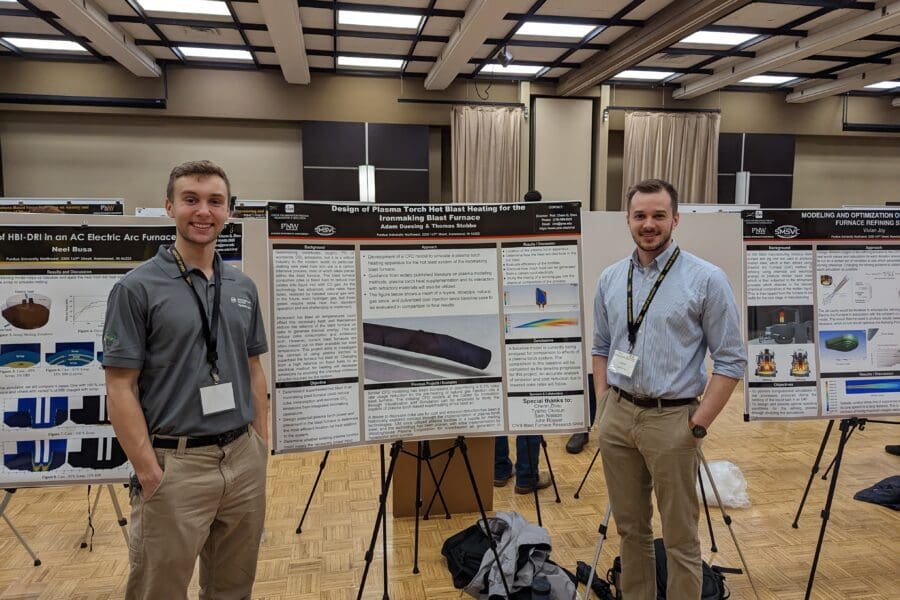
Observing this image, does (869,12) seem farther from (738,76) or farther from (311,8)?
(311,8)

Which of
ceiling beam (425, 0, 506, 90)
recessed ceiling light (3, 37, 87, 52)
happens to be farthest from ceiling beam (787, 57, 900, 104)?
recessed ceiling light (3, 37, 87, 52)

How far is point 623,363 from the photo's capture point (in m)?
1.81

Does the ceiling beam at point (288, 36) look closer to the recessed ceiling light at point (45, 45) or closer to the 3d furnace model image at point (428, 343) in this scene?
the recessed ceiling light at point (45, 45)

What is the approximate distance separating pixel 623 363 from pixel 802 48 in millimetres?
6573

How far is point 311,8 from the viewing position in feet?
18.7

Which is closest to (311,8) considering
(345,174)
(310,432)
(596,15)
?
(345,174)

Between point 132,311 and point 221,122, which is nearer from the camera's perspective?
point 132,311

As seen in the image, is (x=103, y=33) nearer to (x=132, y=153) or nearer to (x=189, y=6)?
(x=189, y=6)

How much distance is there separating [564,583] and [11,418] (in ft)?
7.28

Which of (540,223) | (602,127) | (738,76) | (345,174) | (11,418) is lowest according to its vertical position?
(11,418)

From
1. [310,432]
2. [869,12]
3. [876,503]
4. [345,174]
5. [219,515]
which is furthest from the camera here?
[345,174]

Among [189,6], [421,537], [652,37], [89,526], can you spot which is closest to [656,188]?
[421,537]

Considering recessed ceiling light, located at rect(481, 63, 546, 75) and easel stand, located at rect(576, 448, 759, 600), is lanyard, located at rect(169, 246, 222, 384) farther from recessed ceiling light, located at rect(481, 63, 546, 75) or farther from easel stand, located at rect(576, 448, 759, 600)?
recessed ceiling light, located at rect(481, 63, 546, 75)

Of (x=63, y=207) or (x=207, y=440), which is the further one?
→ (x=63, y=207)
